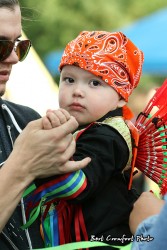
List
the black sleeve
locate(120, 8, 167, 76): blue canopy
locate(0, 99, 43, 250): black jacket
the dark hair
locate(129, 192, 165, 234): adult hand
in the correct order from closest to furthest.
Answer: locate(129, 192, 165, 234): adult hand, the black sleeve, locate(0, 99, 43, 250): black jacket, the dark hair, locate(120, 8, 167, 76): blue canopy

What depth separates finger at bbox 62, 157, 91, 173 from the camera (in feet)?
9.99

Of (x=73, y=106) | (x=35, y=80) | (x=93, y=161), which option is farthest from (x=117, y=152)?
(x=35, y=80)

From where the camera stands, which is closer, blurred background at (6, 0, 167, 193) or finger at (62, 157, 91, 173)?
finger at (62, 157, 91, 173)

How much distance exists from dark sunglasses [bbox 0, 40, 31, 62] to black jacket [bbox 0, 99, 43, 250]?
10.4 inches

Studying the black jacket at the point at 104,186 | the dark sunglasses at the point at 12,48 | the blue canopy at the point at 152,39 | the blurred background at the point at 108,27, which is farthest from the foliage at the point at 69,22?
the black jacket at the point at 104,186

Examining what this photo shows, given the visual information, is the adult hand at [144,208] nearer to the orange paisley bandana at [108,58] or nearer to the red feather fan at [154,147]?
the red feather fan at [154,147]

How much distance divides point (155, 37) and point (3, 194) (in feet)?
32.5

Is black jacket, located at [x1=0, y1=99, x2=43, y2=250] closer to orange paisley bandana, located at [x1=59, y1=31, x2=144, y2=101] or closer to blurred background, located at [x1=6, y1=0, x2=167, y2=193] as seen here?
orange paisley bandana, located at [x1=59, y1=31, x2=144, y2=101]

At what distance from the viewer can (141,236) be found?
2.42 metres

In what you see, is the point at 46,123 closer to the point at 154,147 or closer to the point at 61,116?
the point at 61,116

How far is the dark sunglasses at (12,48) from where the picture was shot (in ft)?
11.8

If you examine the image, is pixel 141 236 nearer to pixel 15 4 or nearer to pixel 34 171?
pixel 34 171

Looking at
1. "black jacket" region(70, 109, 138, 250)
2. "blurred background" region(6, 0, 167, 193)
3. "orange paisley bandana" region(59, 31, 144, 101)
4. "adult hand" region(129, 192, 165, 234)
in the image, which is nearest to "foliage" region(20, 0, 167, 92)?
"blurred background" region(6, 0, 167, 193)

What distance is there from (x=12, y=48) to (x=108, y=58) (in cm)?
48
